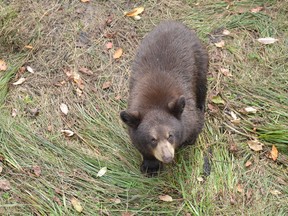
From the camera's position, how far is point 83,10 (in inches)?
297

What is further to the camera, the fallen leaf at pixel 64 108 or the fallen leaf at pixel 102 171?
the fallen leaf at pixel 64 108

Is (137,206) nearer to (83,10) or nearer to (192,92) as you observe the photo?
(192,92)

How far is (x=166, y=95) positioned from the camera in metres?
5.30

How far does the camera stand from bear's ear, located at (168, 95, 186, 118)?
4.92 metres

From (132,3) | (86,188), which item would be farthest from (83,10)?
(86,188)

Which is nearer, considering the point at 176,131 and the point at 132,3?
the point at 176,131

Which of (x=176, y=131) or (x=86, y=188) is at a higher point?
(x=176, y=131)

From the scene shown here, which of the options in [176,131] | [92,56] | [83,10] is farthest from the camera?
[83,10]

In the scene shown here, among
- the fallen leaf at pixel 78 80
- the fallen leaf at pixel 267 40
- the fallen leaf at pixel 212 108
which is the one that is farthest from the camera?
the fallen leaf at pixel 267 40

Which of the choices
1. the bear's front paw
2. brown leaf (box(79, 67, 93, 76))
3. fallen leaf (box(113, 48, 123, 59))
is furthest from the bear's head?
fallen leaf (box(113, 48, 123, 59))

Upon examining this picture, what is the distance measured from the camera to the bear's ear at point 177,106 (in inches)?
194

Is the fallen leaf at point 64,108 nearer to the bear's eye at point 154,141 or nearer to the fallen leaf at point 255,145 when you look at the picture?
the bear's eye at point 154,141

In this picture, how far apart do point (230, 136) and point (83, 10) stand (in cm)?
323

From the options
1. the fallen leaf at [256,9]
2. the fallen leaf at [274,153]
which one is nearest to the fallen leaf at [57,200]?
the fallen leaf at [274,153]
